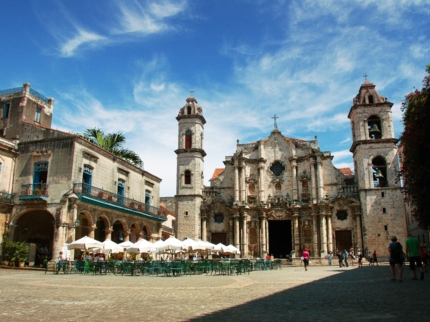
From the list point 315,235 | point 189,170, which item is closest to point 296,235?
point 315,235

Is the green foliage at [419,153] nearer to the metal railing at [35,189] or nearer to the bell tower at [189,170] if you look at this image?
the metal railing at [35,189]

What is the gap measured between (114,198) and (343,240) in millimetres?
22741

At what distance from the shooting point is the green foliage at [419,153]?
1423 cm

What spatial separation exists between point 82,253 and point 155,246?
21.3ft

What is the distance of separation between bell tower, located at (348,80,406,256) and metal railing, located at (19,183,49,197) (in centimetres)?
2771

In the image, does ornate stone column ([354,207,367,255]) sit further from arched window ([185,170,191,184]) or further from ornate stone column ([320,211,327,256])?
arched window ([185,170,191,184])

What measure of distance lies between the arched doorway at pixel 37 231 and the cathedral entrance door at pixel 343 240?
→ 26030 mm

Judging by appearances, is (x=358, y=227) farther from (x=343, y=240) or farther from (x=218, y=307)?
(x=218, y=307)

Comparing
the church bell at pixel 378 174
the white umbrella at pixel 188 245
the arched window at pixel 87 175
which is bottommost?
the white umbrella at pixel 188 245

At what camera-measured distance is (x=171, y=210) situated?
2183 inches

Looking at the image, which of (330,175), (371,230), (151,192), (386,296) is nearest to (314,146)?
(330,175)

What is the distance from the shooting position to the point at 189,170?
41812 millimetres

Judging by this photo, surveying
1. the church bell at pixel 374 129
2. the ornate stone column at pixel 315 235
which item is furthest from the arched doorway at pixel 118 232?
the church bell at pixel 374 129

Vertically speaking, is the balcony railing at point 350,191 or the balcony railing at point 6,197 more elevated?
the balcony railing at point 350,191
